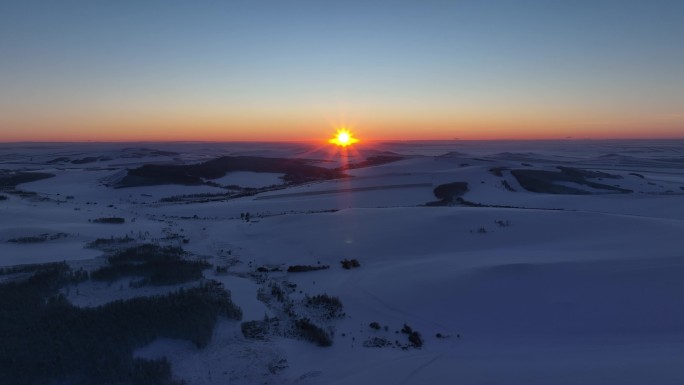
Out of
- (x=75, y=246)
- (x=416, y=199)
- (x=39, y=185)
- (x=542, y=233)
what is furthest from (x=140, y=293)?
(x=39, y=185)

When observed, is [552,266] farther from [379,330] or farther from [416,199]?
[416,199]

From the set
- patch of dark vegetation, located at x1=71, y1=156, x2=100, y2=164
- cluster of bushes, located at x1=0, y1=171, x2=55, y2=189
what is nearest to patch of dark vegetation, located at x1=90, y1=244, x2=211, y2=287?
cluster of bushes, located at x1=0, y1=171, x2=55, y2=189

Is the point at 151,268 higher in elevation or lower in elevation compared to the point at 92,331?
lower

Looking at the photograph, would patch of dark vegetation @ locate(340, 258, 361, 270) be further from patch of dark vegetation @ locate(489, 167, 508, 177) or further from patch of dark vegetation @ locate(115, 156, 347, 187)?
patch of dark vegetation @ locate(115, 156, 347, 187)

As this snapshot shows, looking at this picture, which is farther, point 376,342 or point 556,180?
point 556,180

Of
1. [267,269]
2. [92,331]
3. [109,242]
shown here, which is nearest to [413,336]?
[92,331]

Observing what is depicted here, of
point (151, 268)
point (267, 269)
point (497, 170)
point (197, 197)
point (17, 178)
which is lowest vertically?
point (197, 197)

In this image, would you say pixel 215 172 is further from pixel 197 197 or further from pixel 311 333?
pixel 311 333
